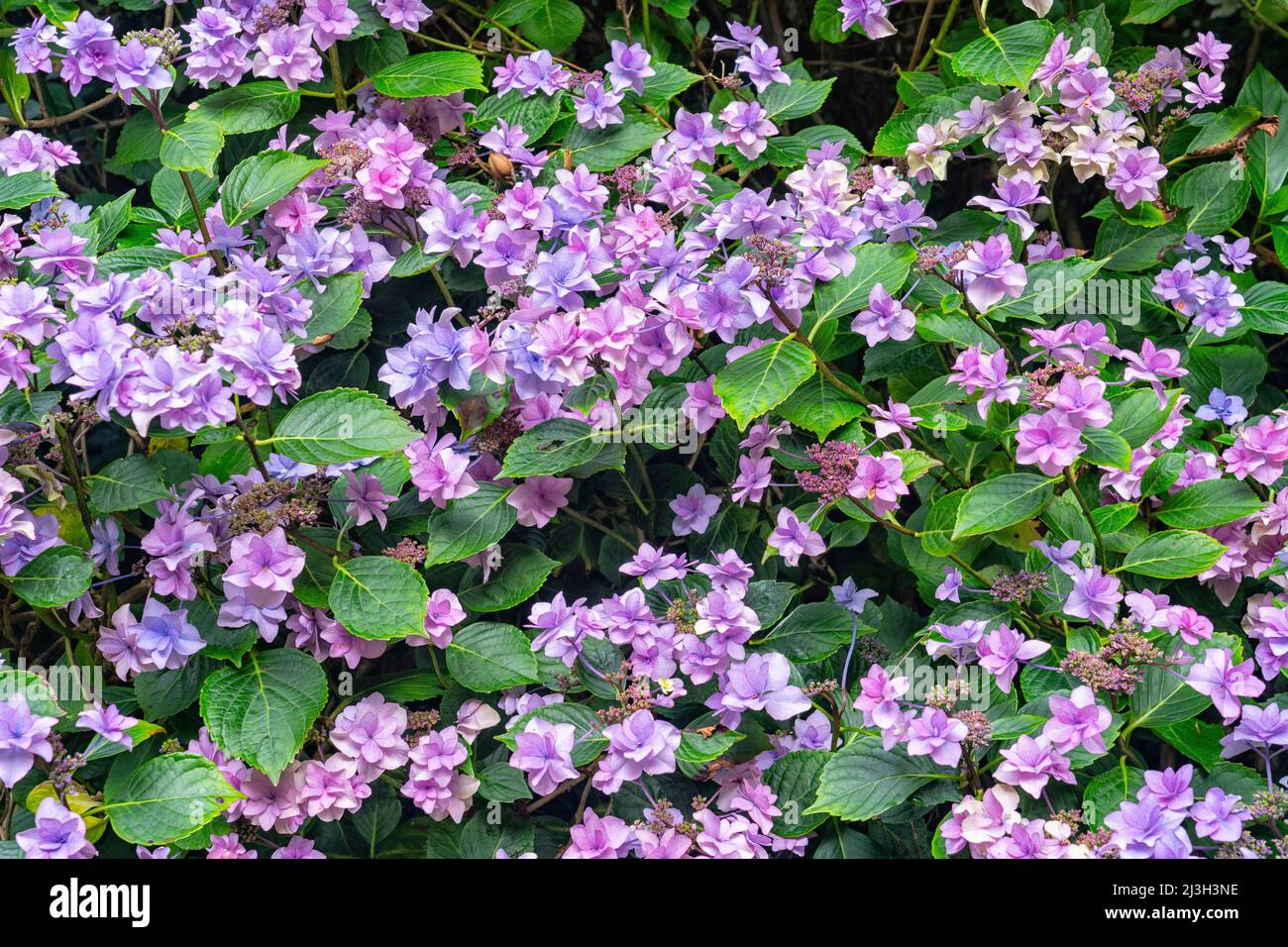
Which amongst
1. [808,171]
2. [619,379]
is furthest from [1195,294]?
[619,379]

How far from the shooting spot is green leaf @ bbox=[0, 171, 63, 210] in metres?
1.92

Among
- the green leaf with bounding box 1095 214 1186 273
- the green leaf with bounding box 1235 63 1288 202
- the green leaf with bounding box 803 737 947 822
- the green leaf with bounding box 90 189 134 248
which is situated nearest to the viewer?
the green leaf with bounding box 803 737 947 822

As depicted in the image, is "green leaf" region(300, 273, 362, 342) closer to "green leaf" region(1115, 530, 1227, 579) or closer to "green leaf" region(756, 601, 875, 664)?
"green leaf" region(756, 601, 875, 664)

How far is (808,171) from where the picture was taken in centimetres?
207

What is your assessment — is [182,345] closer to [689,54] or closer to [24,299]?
[24,299]

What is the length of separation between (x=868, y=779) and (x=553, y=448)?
2.16ft

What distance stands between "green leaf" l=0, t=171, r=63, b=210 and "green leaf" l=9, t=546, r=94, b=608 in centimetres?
60

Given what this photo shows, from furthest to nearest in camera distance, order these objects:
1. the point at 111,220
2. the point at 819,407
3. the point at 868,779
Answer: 1. the point at 111,220
2. the point at 819,407
3. the point at 868,779

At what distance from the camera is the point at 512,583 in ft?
6.04

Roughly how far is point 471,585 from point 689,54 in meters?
1.31

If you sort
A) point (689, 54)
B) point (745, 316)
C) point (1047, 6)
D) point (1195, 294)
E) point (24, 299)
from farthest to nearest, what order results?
point (689, 54)
point (1047, 6)
point (1195, 294)
point (745, 316)
point (24, 299)

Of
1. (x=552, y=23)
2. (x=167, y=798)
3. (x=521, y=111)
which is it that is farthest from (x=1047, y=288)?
(x=167, y=798)

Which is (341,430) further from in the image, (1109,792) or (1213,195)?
(1213,195)

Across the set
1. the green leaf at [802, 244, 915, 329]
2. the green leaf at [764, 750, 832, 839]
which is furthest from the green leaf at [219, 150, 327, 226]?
the green leaf at [764, 750, 832, 839]
